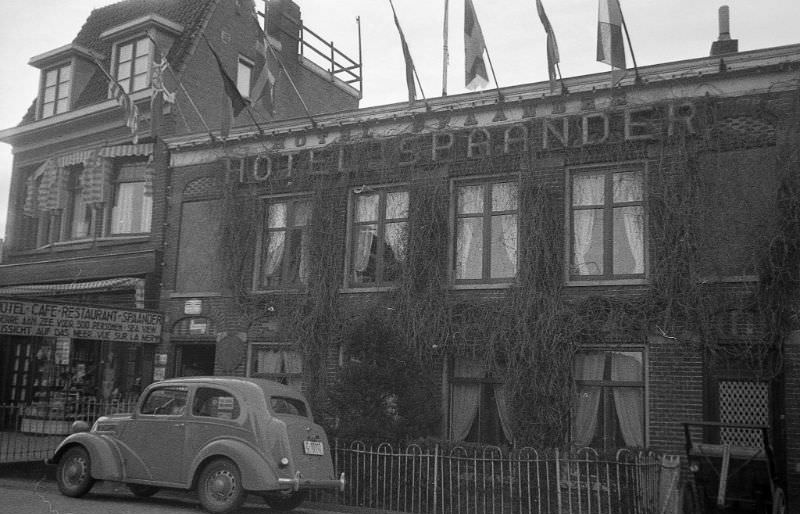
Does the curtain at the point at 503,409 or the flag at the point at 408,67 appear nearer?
the curtain at the point at 503,409

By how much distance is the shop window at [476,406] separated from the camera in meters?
14.9

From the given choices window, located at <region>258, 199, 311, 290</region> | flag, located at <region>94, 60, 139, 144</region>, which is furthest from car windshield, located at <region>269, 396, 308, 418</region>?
flag, located at <region>94, 60, 139, 144</region>

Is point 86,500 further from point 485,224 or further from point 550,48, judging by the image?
point 550,48

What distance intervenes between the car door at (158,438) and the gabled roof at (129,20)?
12003 millimetres

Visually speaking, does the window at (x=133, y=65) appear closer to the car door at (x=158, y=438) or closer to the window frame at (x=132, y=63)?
the window frame at (x=132, y=63)

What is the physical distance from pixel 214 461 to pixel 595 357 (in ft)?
21.8

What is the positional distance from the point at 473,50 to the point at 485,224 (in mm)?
3223

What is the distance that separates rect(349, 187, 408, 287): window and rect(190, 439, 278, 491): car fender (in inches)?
236

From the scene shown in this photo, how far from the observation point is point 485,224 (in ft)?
51.3

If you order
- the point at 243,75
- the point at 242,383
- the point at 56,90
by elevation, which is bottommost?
the point at 242,383

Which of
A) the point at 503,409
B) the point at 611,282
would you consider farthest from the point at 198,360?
the point at 611,282

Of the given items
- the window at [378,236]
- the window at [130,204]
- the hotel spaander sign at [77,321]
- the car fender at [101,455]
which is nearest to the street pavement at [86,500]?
the car fender at [101,455]

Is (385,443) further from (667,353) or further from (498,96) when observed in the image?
(498,96)

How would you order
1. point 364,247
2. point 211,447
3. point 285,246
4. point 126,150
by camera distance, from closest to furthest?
point 211,447
point 364,247
point 285,246
point 126,150
